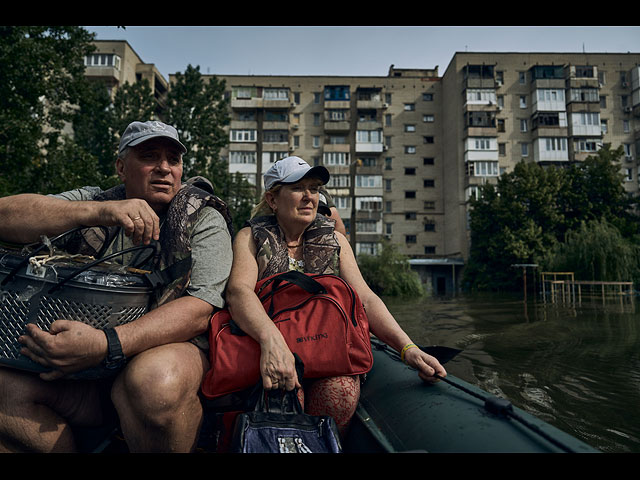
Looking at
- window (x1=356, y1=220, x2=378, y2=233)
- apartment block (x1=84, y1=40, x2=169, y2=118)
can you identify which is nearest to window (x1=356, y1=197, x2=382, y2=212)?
window (x1=356, y1=220, x2=378, y2=233)

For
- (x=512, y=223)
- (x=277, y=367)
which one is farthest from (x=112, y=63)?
(x=277, y=367)

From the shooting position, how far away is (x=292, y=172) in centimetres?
247

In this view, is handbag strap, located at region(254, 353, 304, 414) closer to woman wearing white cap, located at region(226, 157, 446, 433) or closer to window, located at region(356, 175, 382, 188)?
woman wearing white cap, located at region(226, 157, 446, 433)

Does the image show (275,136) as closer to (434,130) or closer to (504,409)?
(434,130)

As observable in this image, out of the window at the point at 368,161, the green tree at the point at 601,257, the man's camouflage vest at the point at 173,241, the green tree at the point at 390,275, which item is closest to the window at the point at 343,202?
the window at the point at 368,161

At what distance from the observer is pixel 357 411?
2.20 metres

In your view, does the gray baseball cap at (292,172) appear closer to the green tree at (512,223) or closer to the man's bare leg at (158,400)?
the man's bare leg at (158,400)

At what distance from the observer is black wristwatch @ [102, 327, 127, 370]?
1.62 meters

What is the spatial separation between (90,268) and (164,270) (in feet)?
1.05

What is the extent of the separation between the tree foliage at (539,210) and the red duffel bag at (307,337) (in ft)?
124

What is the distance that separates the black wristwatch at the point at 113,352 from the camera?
63.8 inches

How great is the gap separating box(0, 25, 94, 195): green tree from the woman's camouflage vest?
1301 cm
